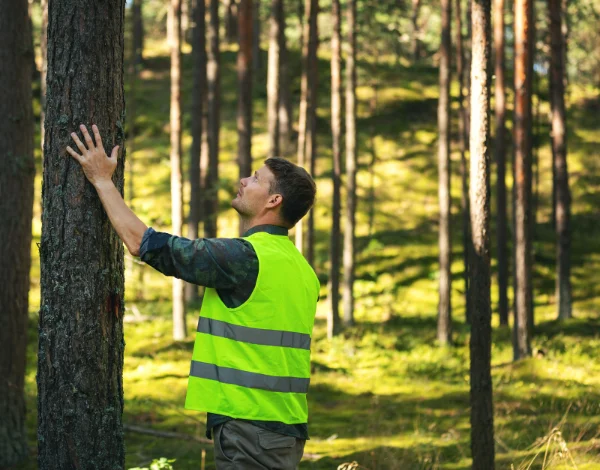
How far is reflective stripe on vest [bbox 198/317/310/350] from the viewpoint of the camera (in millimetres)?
4438

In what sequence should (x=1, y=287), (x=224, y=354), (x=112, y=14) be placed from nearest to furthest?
(x=224, y=354), (x=112, y=14), (x=1, y=287)

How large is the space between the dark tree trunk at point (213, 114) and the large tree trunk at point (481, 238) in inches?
574

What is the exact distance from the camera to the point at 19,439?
33.9ft

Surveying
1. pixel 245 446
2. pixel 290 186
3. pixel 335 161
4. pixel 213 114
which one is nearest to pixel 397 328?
pixel 335 161

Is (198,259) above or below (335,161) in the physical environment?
below

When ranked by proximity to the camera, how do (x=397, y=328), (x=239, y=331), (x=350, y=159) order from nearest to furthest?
(x=239, y=331) < (x=350, y=159) < (x=397, y=328)

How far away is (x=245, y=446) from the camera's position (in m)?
4.43

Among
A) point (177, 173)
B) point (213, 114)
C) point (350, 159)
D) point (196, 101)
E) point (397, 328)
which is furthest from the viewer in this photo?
point (213, 114)

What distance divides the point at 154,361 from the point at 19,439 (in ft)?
28.9

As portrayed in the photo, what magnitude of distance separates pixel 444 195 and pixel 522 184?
397cm

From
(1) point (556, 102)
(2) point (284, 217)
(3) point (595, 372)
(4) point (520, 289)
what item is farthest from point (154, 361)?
(2) point (284, 217)

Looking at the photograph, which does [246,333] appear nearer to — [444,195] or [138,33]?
[444,195]

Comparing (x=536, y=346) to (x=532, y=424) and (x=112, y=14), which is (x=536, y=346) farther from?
(x=112, y=14)

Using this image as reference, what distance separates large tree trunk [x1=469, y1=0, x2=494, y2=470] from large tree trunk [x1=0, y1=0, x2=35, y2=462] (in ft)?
17.2
